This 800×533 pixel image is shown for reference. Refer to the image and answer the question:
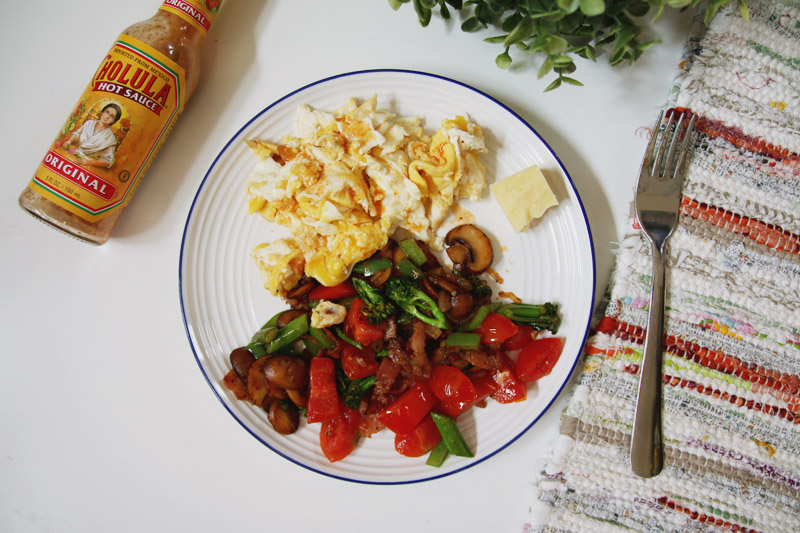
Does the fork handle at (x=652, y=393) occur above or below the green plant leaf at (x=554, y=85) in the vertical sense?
below

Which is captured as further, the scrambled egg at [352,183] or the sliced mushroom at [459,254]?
the sliced mushroom at [459,254]

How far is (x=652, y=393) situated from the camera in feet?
8.55

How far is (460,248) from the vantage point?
8.73 ft

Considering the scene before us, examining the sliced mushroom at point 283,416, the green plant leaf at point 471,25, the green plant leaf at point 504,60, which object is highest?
the green plant leaf at point 471,25

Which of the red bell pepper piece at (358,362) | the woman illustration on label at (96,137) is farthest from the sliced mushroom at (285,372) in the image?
the woman illustration on label at (96,137)

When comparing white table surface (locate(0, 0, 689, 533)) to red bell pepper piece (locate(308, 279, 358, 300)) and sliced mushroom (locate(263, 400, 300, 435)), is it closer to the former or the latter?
sliced mushroom (locate(263, 400, 300, 435))

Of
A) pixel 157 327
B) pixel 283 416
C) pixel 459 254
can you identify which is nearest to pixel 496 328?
pixel 459 254

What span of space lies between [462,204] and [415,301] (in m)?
0.63

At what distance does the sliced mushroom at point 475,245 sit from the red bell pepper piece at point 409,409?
0.71 meters

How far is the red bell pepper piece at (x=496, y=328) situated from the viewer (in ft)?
8.38

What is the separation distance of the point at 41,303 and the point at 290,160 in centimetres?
185

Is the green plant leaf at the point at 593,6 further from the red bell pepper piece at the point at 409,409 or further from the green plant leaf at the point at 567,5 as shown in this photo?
the red bell pepper piece at the point at 409,409

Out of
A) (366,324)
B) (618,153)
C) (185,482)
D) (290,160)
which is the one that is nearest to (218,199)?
(290,160)

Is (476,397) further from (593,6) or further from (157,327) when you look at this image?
(157,327)
